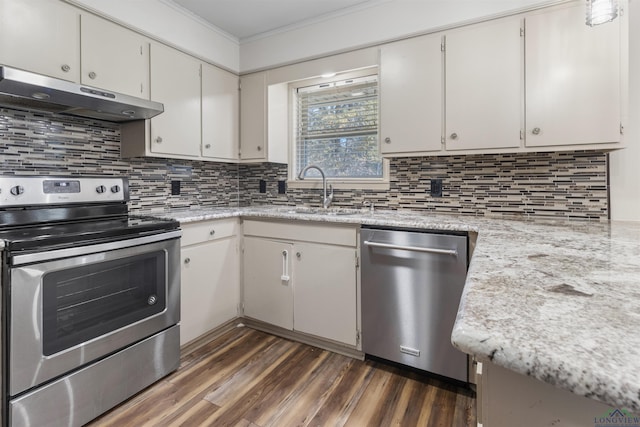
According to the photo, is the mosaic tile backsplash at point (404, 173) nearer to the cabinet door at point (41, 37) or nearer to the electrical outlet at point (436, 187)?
the electrical outlet at point (436, 187)

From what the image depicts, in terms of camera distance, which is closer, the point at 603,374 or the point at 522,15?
the point at 603,374

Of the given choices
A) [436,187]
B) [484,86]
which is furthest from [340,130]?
[484,86]

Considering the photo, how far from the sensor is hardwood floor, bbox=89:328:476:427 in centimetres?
157

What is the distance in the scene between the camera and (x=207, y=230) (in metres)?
2.28

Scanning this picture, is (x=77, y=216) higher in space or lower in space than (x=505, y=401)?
higher

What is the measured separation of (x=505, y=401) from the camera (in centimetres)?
50

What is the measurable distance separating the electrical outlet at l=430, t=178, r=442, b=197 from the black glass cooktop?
1733 millimetres

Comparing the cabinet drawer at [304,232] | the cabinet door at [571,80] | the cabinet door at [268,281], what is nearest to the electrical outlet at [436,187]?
→ the cabinet door at [571,80]

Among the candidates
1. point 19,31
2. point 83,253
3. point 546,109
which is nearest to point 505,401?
point 83,253

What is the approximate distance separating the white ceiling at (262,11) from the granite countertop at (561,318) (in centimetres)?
217

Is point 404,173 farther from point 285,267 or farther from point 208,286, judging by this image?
point 208,286

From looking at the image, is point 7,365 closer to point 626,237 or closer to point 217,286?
point 217,286

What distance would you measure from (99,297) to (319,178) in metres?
1.83

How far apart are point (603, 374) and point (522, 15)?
2190 mm
